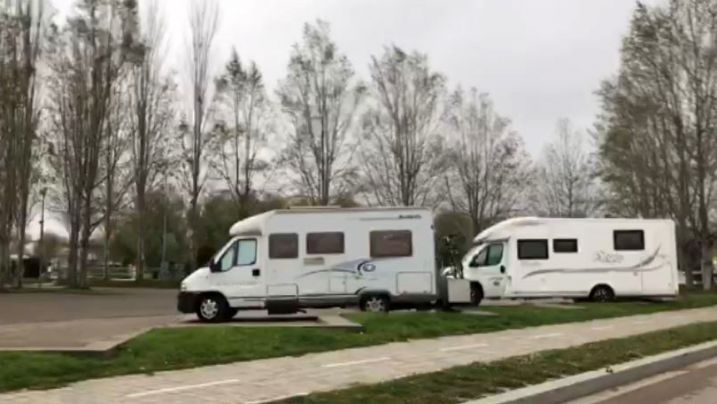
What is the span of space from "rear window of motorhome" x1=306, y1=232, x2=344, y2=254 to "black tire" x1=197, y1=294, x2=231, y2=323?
254cm

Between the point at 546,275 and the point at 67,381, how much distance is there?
2123 cm

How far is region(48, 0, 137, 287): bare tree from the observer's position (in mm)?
45594

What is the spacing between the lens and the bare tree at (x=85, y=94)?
45.6 metres

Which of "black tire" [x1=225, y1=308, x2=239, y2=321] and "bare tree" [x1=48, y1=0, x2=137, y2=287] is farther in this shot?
"bare tree" [x1=48, y1=0, x2=137, y2=287]

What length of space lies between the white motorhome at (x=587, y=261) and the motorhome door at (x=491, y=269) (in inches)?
2.3

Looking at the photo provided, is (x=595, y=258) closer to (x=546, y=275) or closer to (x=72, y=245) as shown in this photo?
(x=546, y=275)

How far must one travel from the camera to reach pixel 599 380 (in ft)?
37.3

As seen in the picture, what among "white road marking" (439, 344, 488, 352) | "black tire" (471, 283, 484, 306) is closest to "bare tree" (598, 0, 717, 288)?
"black tire" (471, 283, 484, 306)

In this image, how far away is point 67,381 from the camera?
390 inches

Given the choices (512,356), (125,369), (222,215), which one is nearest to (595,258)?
(512,356)

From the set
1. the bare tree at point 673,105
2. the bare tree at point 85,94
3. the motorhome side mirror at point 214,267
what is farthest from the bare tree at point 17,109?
the bare tree at point 673,105

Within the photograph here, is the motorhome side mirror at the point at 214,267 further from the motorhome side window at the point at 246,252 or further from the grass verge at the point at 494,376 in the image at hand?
the grass verge at the point at 494,376

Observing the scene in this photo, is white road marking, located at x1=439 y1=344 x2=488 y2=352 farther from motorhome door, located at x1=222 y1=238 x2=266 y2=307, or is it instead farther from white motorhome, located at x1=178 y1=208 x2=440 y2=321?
motorhome door, located at x1=222 y1=238 x2=266 y2=307

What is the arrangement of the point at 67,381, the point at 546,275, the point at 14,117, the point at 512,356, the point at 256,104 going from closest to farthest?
the point at 67,381, the point at 512,356, the point at 546,275, the point at 14,117, the point at 256,104
